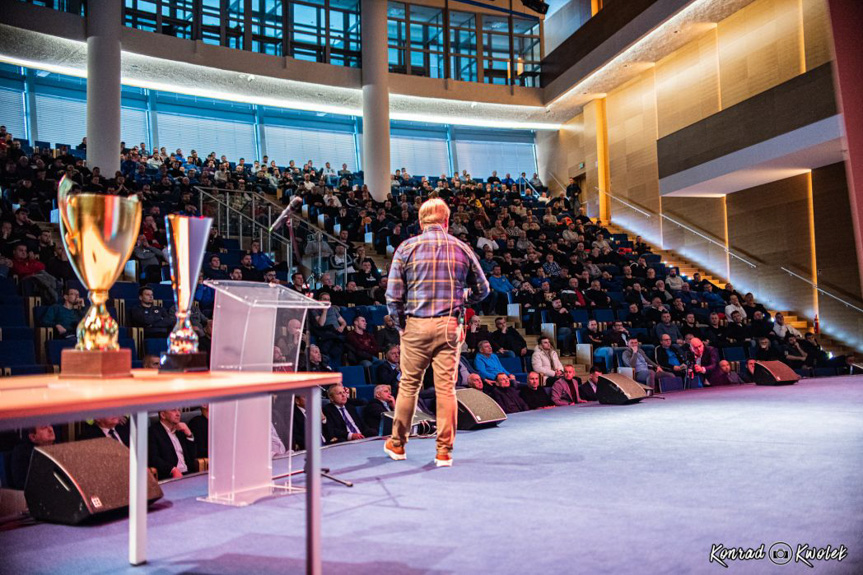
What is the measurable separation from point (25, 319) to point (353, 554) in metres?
5.65

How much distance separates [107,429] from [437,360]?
7.56ft

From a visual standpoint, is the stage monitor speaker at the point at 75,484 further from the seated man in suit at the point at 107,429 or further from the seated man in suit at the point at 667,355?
the seated man in suit at the point at 667,355

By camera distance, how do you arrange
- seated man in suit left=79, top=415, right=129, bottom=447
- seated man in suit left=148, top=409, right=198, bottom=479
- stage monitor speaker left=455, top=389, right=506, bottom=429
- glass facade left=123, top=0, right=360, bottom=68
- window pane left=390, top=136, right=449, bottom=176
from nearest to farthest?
seated man in suit left=148, top=409, right=198, bottom=479
seated man in suit left=79, top=415, right=129, bottom=447
stage monitor speaker left=455, top=389, right=506, bottom=429
glass facade left=123, top=0, right=360, bottom=68
window pane left=390, top=136, right=449, bottom=176

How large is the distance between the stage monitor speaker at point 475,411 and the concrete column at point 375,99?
34.6 ft

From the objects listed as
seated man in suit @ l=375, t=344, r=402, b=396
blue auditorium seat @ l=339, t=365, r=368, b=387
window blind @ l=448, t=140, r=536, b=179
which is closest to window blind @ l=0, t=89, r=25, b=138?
window blind @ l=448, t=140, r=536, b=179

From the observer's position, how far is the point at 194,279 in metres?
2.07

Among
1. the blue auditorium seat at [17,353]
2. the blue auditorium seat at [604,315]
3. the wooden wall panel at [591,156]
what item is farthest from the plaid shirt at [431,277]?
the wooden wall panel at [591,156]

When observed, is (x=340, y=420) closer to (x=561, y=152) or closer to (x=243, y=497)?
(x=243, y=497)

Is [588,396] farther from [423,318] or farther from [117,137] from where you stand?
[117,137]

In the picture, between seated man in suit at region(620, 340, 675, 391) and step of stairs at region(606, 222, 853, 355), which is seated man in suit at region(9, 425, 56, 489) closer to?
seated man in suit at region(620, 340, 675, 391)

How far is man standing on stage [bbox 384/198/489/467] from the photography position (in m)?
3.85

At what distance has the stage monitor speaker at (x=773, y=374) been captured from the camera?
877 cm

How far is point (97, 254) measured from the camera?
181cm

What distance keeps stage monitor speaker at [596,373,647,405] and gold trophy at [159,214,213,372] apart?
6005 mm
